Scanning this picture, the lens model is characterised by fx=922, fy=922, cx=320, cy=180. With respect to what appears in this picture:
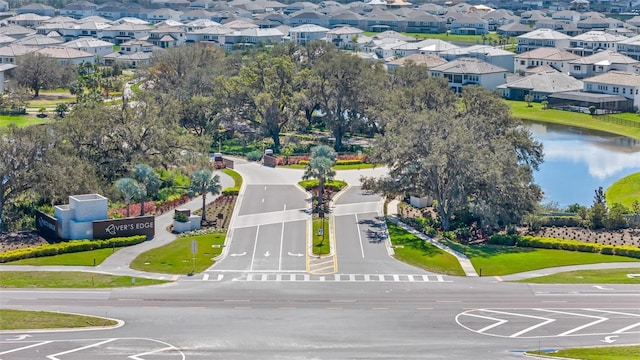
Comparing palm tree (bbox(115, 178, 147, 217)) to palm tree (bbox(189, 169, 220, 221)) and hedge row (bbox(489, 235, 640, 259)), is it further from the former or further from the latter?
hedge row (bbox(489, 235, 640, 259))

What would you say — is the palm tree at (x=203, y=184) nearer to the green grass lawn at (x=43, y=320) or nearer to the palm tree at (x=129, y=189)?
the palm tree at (x=129, y=189)

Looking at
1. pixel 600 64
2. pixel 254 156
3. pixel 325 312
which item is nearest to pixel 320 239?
pixel 325 312

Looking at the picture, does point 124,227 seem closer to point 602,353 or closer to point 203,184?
point 203,184

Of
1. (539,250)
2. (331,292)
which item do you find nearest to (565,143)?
(539,250)

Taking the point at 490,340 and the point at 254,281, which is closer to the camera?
the point at 490,340

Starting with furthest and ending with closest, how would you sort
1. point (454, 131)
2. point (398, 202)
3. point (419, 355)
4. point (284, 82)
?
point (284, 82) < point (398, 202) < point (454, 131) < point (419, 355)

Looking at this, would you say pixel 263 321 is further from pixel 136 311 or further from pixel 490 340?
pixel 490 340

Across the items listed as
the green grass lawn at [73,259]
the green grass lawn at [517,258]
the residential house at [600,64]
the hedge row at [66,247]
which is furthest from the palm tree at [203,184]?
the residential house at [600,64]
